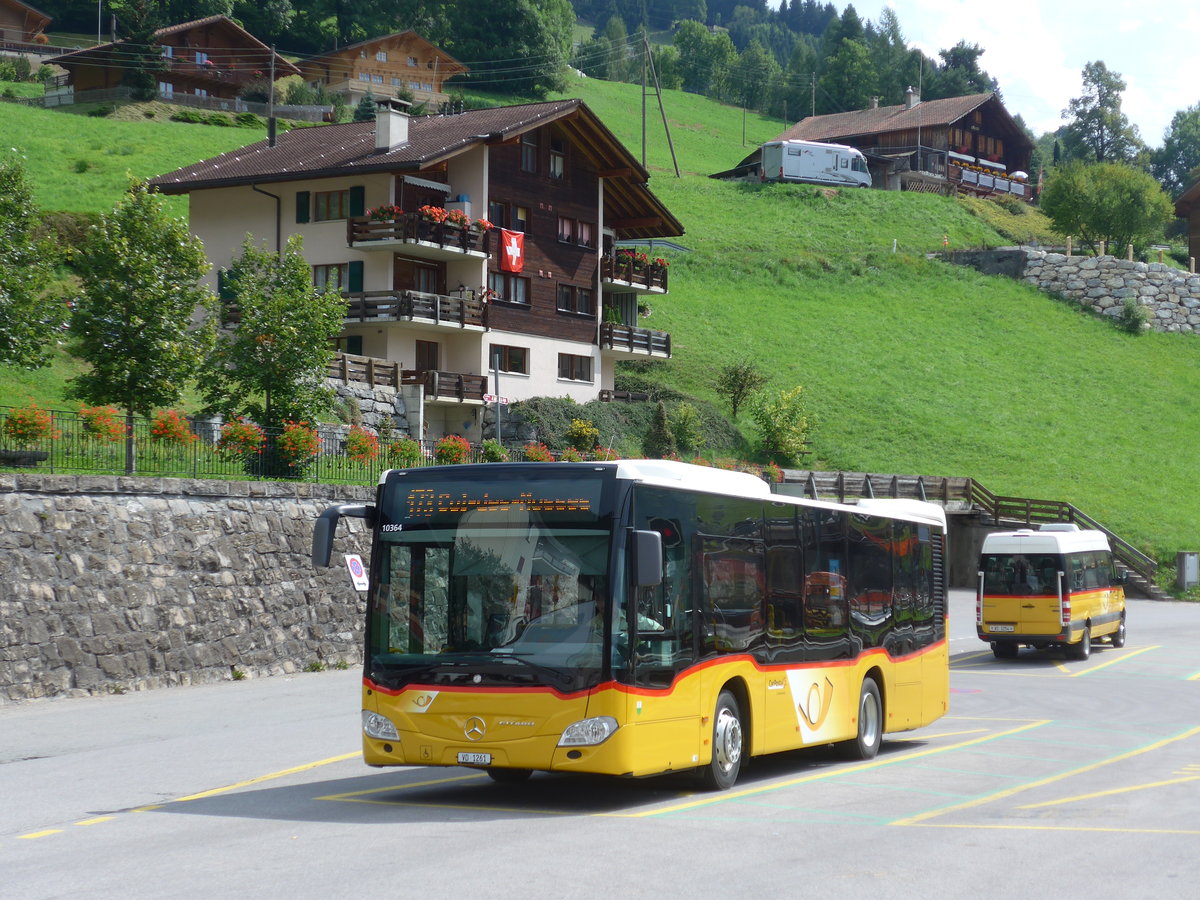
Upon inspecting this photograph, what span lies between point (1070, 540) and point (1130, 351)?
162ft

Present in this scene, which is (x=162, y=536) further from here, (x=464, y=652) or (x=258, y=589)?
(x=464, y=652)

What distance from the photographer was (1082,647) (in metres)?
30.7

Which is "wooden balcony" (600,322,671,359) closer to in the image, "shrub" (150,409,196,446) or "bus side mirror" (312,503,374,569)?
"shrub" (150,409,196,446)

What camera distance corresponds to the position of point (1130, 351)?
7606cm

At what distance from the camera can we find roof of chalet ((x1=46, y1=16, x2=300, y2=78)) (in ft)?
314

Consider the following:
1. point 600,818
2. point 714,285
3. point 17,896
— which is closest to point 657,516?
point 600,818

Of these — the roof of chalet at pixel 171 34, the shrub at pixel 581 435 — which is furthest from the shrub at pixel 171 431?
the roof of chalet at pixel 171 34

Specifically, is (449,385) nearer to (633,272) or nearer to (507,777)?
(633,272)

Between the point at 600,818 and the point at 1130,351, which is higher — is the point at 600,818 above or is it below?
below

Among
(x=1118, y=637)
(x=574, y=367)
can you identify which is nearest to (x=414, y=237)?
(x=574, y=367)

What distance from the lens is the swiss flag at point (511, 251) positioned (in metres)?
50.4

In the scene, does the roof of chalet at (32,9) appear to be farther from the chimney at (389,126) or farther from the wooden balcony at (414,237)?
the wooden balcony at (414,237)

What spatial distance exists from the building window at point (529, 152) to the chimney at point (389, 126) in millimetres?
4369

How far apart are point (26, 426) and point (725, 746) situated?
1447 cm
